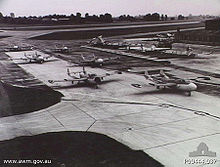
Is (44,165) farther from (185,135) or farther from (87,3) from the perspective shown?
(87,3)

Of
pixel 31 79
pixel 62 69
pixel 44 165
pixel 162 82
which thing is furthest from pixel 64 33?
pixel 44 165

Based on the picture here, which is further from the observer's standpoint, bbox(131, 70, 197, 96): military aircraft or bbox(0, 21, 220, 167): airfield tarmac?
bbox(131, 70, 197, 96): military aircraft

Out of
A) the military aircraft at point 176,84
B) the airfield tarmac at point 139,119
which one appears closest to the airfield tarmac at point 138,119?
the airfield tarmac at point 139,119

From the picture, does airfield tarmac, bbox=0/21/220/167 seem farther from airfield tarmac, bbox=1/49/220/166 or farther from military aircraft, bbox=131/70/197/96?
military aircraft, bbox=131/70/197/96

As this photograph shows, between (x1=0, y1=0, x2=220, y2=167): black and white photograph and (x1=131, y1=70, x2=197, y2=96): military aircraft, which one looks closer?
(x1=0, y1=0, x2=220, y2=167): black and white photograph

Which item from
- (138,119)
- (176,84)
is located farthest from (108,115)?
(176,84)

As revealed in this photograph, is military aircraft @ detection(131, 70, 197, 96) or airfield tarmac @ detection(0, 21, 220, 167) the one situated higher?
military aircraft @ detection(131, 70, 197, 96)

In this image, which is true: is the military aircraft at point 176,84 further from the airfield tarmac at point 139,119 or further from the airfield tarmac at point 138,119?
the airfield tarmac at point 139,119

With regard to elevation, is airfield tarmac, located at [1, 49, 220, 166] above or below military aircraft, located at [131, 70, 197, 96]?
below

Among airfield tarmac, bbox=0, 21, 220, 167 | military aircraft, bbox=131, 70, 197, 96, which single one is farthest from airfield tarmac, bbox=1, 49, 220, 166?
military aircraft, bbox=131, 70, 197, 96
